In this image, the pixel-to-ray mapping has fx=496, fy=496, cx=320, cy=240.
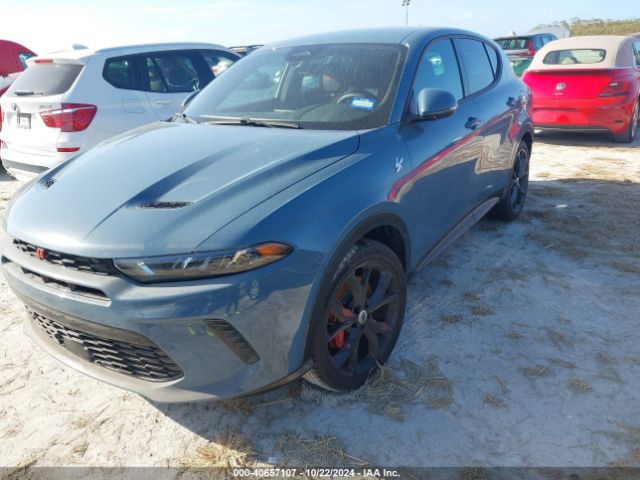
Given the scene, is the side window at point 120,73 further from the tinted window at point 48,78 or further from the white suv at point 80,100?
the tinted window at point 48,78

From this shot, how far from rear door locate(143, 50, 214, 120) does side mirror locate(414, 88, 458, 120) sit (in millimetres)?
3591

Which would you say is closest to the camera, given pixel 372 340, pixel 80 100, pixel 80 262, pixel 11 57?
pixel 80 262

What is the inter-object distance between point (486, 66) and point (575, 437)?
9.64 ft

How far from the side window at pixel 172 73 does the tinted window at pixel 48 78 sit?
77 cm

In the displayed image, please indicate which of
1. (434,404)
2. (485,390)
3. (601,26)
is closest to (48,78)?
(434,404)

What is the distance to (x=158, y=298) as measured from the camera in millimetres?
1754

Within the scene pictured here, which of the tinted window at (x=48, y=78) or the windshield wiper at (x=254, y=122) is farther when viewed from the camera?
the tinted window at (x=48, y=78)

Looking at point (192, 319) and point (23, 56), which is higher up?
point (23, 56)

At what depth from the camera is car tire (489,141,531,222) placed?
14.7ft

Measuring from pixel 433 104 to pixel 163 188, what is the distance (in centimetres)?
144

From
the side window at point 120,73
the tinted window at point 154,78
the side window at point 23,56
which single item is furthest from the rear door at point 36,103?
the side window at point 23,56

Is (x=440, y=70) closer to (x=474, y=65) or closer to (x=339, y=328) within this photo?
(x=474, y=65)

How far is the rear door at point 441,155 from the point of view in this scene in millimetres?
2715

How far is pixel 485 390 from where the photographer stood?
2.46 metres
